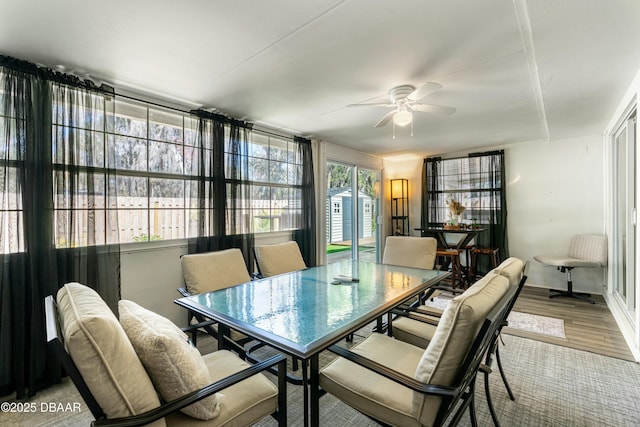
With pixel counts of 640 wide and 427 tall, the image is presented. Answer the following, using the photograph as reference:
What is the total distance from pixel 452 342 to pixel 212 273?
1924 millimetres

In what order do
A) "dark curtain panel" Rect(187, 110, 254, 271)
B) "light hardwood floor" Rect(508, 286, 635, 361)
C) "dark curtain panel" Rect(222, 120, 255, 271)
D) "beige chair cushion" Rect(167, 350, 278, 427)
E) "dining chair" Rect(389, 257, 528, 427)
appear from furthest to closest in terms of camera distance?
1. "dark curtain panel" Rect(222, 120, 255, 271)
2. "dark curtain panel" Rect(187, 110, 254, 271)
3. "light hardwood floor" Rect(508, 286, 635, 361)
4. "dining chair" Rect(389, 257, 528, 427)
5. "beige chair cushion" Rect(167, 350, 278, 427)

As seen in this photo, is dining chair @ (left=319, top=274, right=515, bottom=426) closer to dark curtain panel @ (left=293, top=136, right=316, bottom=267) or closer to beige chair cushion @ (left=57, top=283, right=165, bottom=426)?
beige chair cushion @ (left=57, top=283, right=165, bottom=426)

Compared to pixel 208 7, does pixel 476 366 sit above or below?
below

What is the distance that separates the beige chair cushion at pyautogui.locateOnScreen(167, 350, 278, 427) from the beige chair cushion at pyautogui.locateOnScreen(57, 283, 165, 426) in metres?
0.17

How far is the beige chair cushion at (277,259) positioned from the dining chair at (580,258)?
3631mm

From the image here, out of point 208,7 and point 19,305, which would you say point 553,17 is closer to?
point 208,7

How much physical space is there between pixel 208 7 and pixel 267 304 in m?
1.71

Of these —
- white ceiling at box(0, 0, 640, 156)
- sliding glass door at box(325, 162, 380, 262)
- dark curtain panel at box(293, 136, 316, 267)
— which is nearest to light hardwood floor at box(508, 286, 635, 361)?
white ceiling at box(0, 0, 640, 156)

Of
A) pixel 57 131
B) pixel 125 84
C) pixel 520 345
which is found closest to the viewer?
pixel 57 131

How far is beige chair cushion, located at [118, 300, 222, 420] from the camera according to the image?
3.21 ft

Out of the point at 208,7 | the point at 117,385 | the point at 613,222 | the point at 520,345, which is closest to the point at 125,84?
the point at 208,7

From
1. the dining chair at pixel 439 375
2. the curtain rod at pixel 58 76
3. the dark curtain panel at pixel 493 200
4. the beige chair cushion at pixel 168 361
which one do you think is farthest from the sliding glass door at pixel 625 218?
the curtain rod at pixel 58 76

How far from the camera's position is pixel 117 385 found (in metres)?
0.88

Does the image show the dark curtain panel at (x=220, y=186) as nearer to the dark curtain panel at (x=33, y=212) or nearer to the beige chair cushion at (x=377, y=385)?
the dark curtain panel at (x=33, y=212)
